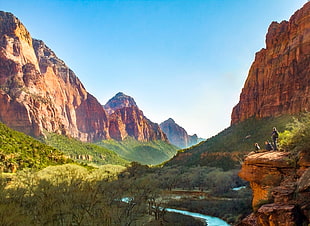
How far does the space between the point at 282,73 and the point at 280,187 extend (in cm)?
9058

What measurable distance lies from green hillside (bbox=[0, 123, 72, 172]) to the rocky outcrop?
4869 cm

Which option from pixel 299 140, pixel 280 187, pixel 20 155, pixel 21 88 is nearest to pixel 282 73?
pixel 20 155

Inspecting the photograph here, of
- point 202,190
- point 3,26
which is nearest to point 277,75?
point 202,190

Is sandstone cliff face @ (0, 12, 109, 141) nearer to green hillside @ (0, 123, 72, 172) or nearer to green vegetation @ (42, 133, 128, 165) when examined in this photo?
green vegetation @ (42, 133, 128, 165)

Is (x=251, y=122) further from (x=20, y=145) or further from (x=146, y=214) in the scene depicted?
(x=20, y=145)

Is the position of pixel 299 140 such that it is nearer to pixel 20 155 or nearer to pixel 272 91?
pixel 20 155

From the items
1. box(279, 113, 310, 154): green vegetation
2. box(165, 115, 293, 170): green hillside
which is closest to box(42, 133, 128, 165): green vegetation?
box(165, 115, 293, 170): green hillside

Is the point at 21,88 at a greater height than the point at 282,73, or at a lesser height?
greater

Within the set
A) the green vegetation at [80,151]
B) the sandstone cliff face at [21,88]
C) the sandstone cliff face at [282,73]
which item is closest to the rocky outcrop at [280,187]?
the sandstone cliff face at [282,73]

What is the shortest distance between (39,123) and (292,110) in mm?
112832

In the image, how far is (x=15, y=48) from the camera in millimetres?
155500

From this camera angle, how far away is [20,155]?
62375mm

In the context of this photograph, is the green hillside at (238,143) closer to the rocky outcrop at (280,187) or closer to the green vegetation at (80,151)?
the rocky outcrop at (280,187)

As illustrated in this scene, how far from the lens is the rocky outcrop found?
35.2ft
